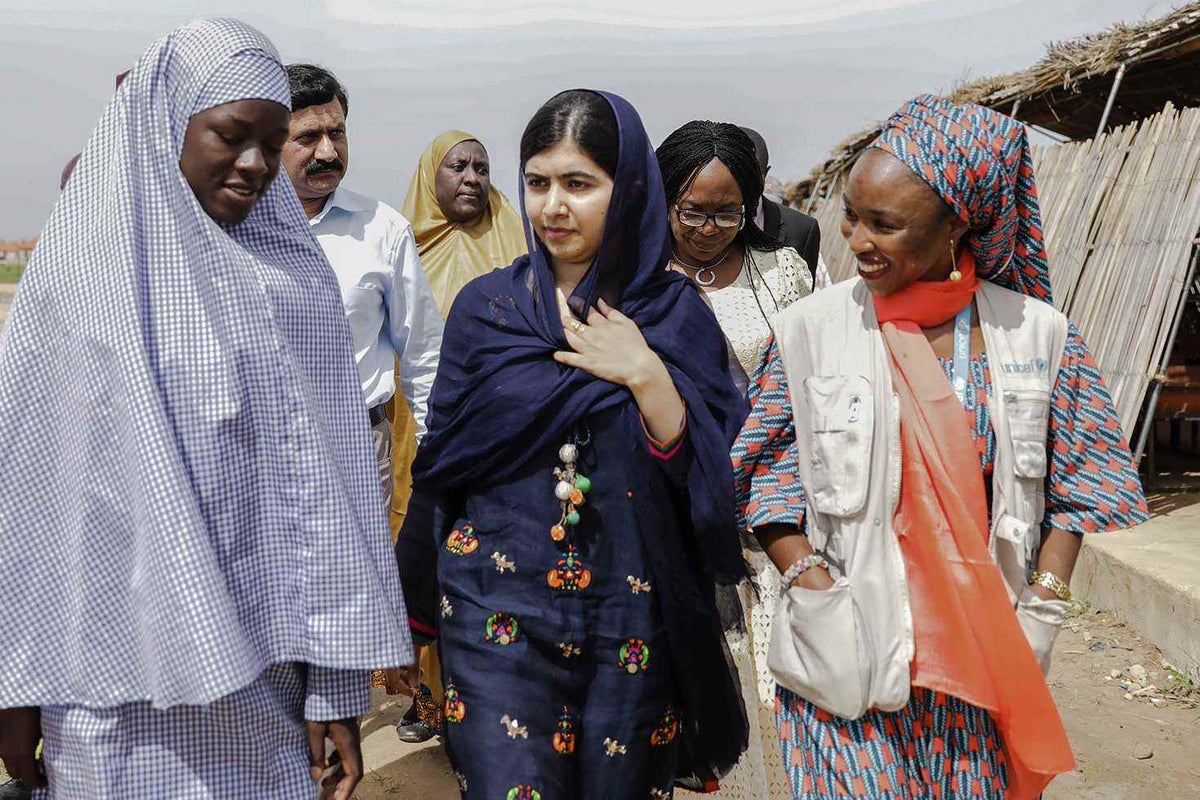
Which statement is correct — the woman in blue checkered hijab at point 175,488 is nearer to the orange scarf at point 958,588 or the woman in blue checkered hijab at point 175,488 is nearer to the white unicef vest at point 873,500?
the white unicef vest at point 873,500

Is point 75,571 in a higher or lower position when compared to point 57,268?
lower

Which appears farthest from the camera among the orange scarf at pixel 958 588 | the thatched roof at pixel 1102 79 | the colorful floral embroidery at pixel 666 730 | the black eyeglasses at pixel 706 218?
the thatched roof at pixel 1102 79

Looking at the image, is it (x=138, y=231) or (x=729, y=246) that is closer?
(x=138, y=231)

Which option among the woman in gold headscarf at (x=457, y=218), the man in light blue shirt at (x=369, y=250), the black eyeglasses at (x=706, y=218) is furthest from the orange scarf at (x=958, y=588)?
the woman in gold headscarf at (x=457, y=218)

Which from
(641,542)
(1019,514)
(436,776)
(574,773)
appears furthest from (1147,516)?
(436,776)

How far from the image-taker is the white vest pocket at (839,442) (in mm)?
2418

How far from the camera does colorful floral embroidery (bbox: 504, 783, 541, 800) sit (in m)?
2.51

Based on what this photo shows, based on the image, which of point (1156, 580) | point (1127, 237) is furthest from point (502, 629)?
point (1127, 237)

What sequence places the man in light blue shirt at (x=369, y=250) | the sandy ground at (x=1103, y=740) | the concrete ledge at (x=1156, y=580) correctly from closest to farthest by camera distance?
the man in light blue shirt at (x=369, y=250) < the sandy ground at (x=1103, y=740) < the concrete ledge at (x=1156, y=580)

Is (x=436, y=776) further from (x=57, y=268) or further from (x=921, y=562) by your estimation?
(x=57, y=268)

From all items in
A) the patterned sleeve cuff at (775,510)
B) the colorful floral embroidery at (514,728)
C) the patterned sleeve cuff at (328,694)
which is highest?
the patterned sleeve cuff at (775,510)

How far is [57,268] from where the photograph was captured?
6.48 ft

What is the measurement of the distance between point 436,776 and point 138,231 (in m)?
3.09

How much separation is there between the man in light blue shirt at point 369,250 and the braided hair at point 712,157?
960 millimetres
